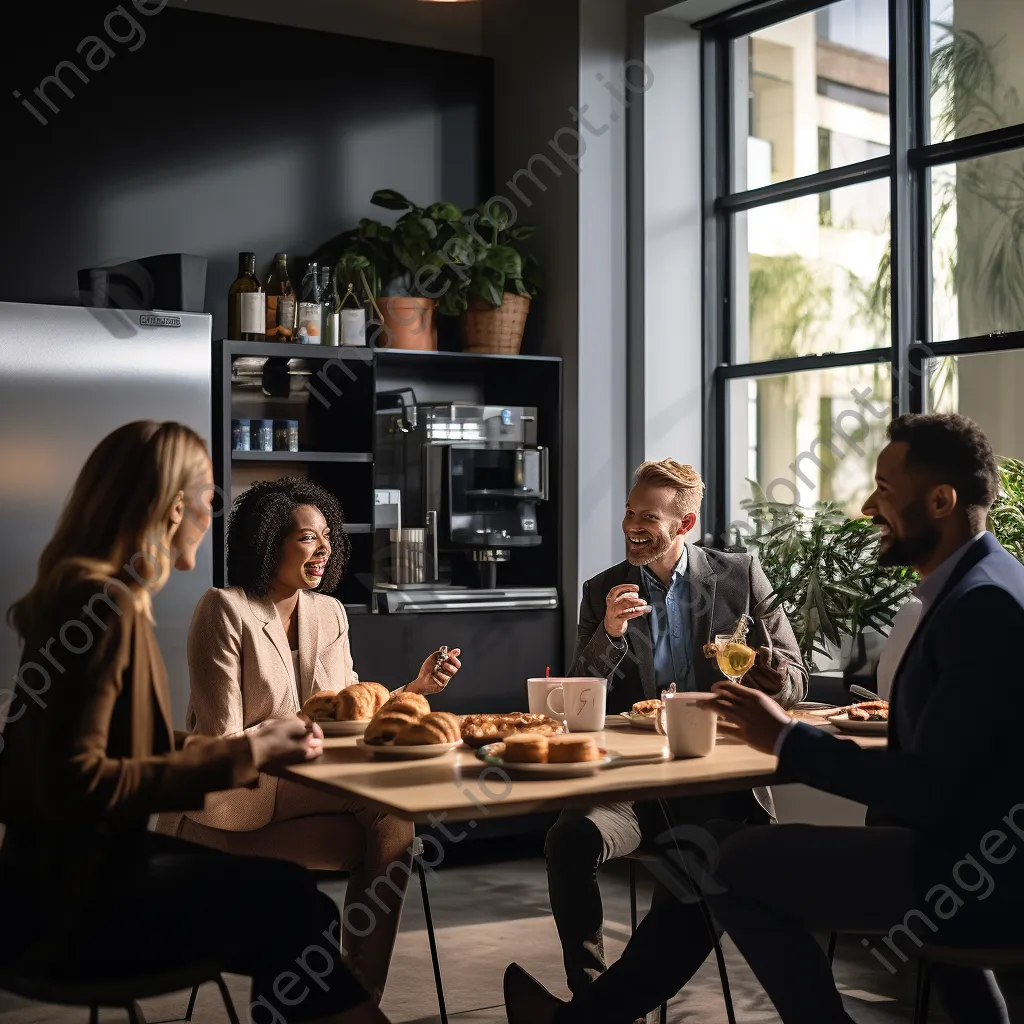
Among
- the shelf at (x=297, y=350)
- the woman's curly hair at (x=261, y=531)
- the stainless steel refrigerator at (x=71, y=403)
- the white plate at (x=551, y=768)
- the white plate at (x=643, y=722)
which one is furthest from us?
the shelf at (x=297, y=350)

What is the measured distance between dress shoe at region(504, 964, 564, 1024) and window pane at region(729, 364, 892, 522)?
2578 millimetres

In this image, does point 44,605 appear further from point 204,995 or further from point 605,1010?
point 204,995

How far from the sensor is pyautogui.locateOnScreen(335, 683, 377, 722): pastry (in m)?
2.58

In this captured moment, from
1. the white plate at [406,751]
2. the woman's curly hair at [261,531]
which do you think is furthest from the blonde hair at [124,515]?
the woman's curly hair at [261,531]

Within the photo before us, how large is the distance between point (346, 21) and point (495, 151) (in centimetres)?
79

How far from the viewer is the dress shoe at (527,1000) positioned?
8.79 ft

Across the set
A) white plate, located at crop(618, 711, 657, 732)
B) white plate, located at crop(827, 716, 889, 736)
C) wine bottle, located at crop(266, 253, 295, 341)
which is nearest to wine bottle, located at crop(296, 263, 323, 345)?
wine bottle, located at crop(266, 253, 295, 341)

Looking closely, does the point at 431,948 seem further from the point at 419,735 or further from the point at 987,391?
the point at 987,391

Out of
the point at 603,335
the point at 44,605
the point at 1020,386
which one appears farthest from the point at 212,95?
the point at 44,605

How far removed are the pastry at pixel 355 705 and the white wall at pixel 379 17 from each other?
→ 3.34 m

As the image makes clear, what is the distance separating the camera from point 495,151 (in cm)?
569

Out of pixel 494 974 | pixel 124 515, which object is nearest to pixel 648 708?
pixel 124 515

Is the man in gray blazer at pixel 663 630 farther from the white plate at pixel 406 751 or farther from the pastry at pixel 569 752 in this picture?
Result: the pastry at pixel 569 752

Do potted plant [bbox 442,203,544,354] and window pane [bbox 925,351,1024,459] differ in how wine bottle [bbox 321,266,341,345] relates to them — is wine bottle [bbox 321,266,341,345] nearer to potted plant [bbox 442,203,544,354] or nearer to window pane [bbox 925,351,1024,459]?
potted plant [bbox 442,203,544,354]
